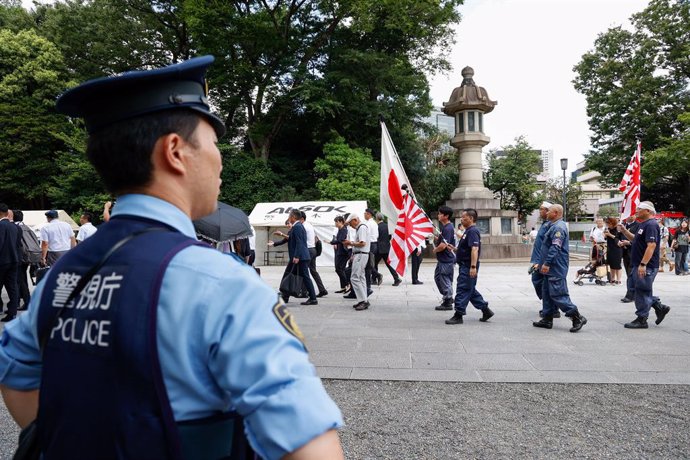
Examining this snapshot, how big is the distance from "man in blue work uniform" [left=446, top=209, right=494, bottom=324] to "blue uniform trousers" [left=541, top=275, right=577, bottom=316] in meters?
0.90

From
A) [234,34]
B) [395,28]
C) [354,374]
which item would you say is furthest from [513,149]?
[354,374]

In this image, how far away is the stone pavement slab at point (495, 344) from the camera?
4.99 m

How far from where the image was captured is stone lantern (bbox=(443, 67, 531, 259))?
21781mm

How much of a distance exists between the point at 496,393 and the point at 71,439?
405cm

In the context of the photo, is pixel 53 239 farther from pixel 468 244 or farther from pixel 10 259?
pixel 468 244

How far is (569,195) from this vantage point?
4366 cm

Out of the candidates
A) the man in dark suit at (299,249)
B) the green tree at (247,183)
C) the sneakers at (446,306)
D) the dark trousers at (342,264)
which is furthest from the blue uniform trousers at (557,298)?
the green tree at (247,183)

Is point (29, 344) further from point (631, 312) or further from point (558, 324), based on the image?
point (631, 312)

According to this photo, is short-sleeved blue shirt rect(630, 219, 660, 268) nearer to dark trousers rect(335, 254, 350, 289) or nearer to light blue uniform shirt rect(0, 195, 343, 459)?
dark trousers rect(335, 254, 350, 289)

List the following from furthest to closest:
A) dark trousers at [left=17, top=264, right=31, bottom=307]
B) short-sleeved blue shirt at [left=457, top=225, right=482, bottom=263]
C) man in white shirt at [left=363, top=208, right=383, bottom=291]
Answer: man in white shirt at [left=363, top=208, right=383, bottom=291] → dark trousers at [left=17, top=264, right=31, bottom=307] → short-sleeved blue shirt at [left=457, top=225, right=482, bottom=263]

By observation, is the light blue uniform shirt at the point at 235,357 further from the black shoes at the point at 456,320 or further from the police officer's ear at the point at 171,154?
the black shoes at the point at 456,320

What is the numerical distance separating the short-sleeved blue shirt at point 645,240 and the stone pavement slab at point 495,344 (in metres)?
0.97

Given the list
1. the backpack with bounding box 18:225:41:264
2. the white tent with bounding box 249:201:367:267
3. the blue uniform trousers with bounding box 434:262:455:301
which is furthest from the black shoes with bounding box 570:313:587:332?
the white tent with bounding box 249:201:367:267

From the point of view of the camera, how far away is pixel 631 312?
858 cm
